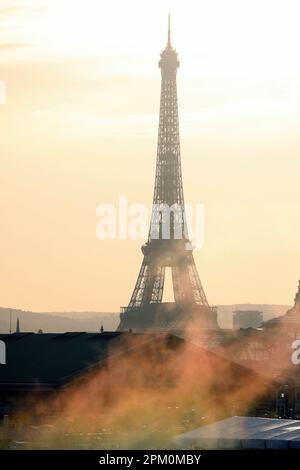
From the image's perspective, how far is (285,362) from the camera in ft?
521

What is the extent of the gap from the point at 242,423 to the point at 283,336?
9613 cm

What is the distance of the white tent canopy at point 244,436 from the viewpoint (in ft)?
237

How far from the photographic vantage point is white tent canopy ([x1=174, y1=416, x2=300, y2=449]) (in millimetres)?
72188

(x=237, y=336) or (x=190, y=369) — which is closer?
(x=190, y=369)

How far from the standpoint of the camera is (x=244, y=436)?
7362 cm

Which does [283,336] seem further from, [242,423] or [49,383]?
[242,423]

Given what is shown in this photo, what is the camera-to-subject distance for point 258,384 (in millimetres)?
99312
